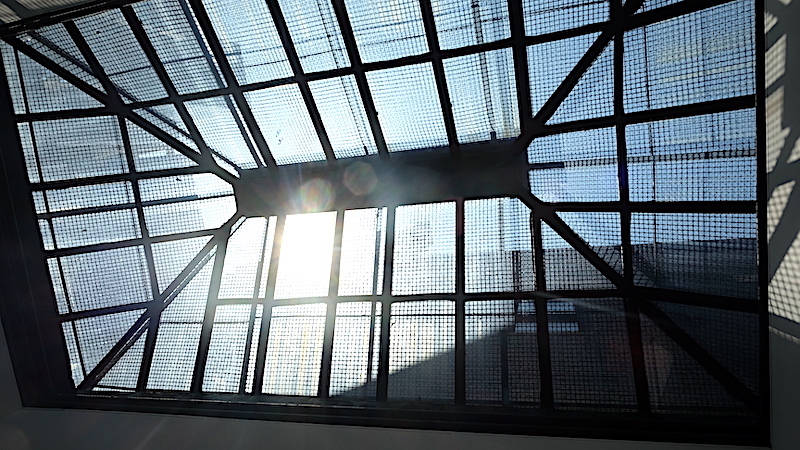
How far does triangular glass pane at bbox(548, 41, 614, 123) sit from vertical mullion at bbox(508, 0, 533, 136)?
32 centimetres

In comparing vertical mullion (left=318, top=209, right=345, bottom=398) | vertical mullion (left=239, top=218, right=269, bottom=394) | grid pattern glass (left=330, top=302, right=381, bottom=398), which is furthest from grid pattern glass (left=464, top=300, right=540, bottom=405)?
vertical mullion (left=239, top=218, right=269, bottom=394)

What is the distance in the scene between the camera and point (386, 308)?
5.43 meters

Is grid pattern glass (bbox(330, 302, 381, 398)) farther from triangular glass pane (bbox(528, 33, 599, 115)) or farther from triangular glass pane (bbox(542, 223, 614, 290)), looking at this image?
triangular glass pane (bbox(528, 33, 599, 115))

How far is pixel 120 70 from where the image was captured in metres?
5.74

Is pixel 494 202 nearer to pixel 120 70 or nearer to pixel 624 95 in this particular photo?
pixel 624 95

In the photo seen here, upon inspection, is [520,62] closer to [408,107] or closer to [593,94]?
[593,94]

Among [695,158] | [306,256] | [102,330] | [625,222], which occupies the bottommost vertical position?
[102,330]

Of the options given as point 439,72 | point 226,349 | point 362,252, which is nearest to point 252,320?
point 226,349

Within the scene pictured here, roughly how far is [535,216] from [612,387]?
1756 millimetres

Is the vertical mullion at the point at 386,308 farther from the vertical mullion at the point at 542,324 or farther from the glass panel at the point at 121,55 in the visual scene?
the glass panel at the point at 121,55

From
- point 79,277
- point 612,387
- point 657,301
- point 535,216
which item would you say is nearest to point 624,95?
point 535,216

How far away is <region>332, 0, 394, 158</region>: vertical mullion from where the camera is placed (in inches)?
196

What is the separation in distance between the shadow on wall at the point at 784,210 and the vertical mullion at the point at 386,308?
3166 mm

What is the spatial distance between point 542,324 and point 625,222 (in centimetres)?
124
